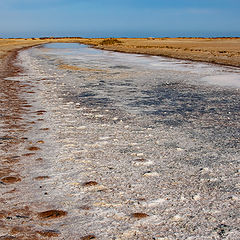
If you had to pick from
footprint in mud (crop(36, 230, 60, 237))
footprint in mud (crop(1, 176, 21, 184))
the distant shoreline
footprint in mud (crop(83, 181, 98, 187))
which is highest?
the distant shoreline

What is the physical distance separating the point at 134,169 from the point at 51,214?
142 centimetres

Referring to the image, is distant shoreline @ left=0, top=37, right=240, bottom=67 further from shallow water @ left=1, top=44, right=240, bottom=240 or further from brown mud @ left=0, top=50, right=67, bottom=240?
brown mud @ left=0, top=50, right=67, bottom=240

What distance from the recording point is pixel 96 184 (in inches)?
158

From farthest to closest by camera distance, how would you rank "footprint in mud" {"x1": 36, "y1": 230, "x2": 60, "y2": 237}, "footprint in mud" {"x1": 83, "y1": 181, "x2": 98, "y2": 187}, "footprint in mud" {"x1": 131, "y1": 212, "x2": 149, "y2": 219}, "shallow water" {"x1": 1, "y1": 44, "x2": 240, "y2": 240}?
"footprint in mud" {"x1": 83, "y1": 181, "x2": 98, "y2": 187}
"footprint in mud" {"x1": 131, "y1": 212, "x2": 149, "y2": 219}
"shallow water" {"x1": 1, "y1": 44, "x2": 240, "y2": 240}
"footprint in mud" {"x1": 36, "y1": 230, "x2": 60, "y2": 237}

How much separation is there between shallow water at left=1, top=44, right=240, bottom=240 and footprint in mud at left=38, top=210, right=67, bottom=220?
Answer: 5 centimetres

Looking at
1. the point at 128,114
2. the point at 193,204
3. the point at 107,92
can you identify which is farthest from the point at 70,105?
the point at 193,204

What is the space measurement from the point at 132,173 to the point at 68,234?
149cm

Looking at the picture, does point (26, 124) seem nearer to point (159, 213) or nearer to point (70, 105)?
point (70, 105)

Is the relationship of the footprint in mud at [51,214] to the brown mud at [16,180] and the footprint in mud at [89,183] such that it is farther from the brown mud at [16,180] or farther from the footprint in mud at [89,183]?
the footprint in mud at [89,183]

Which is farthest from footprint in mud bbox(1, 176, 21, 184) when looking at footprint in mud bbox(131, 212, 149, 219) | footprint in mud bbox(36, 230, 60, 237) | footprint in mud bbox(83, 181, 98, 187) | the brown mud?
footprint in mud bbox(131, 212, 149, 219)

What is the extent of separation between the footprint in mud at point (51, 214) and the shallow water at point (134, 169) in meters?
0.05

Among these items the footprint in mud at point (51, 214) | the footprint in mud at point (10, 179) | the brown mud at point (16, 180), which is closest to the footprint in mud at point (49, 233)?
the brown mud at point (16, 180)

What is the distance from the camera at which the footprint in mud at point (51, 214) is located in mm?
3285

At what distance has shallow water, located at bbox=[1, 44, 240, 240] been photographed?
3.20m
